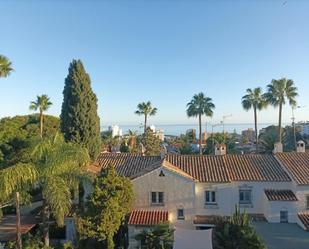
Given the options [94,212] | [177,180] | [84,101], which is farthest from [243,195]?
[84,101]

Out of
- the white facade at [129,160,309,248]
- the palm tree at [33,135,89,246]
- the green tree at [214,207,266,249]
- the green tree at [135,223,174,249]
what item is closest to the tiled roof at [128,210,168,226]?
the white facade at [129,160,309,248]

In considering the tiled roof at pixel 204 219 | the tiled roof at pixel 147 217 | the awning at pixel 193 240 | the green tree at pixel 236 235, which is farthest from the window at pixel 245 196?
the awning at pixel 193 240

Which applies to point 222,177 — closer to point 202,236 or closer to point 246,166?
point 246,166

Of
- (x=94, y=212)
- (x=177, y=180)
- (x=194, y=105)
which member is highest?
(x=194, y=105)

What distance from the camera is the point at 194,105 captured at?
5281cm

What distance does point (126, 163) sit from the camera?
29.2 metres

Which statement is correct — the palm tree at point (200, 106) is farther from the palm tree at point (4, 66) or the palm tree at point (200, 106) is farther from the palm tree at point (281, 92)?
the palm tree at point (4, 66)

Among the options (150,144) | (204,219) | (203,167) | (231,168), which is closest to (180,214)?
(204,219)

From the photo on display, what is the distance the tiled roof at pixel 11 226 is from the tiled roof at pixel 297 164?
1941cm

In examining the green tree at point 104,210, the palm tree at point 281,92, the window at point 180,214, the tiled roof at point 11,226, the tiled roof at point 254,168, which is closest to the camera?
the green tree at point 104,210

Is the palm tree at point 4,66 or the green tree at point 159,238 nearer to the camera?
the green tree at point 159,238

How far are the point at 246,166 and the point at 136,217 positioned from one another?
10.6 meters

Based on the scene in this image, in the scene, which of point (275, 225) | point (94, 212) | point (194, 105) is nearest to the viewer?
point (94, 212)

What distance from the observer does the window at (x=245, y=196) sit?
85.8 ft
